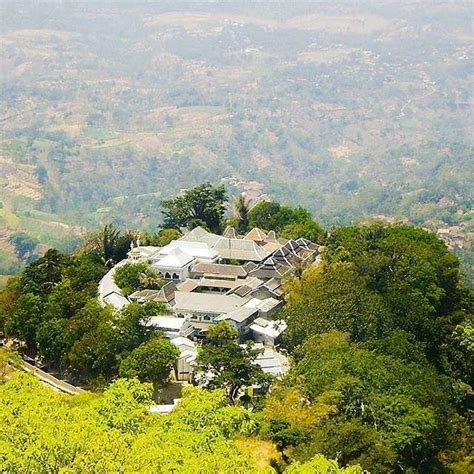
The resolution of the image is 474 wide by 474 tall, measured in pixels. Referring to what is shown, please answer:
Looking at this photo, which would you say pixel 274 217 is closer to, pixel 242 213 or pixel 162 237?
pixel 242 213

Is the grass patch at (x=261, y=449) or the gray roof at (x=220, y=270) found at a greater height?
the grass patch at (x=261, y=449)

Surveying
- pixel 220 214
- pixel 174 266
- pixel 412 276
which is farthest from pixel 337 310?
pixel 220 214

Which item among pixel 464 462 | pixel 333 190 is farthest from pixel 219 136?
pixel 464 462

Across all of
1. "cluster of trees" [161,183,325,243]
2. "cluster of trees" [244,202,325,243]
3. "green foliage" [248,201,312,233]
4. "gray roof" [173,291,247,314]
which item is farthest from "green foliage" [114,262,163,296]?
"green foliage" [248,201,312,233]

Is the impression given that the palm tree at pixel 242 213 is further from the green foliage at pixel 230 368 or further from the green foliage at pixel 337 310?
the green foliage at pixel 230 368

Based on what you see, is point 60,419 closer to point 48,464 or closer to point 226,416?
point 48,464

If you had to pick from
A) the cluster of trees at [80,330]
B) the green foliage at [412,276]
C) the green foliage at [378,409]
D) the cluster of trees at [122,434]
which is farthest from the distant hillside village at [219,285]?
the cluster of trees at [122,434]

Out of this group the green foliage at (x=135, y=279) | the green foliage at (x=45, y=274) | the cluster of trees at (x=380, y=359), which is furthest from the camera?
the green foliage at (x=135, y=279)
